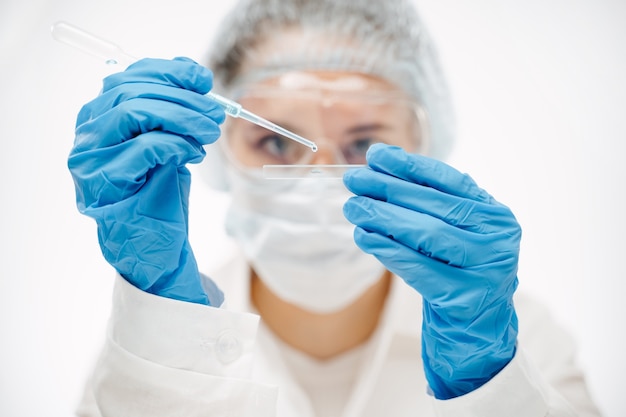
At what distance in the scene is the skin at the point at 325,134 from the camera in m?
1.66

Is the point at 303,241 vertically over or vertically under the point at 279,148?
under

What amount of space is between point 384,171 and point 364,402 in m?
0.88

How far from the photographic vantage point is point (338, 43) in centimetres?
Answer: 171

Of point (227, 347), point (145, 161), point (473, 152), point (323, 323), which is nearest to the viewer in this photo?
point (145, 161)

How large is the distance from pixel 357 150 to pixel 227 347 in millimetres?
802

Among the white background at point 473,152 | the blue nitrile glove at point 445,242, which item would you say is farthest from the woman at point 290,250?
the white background at point 473,152

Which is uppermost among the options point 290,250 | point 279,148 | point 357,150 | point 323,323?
point 357,150

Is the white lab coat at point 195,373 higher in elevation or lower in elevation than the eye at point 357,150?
lower

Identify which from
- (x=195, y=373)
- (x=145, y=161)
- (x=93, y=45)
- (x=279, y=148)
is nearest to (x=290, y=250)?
(x=279, y=148)

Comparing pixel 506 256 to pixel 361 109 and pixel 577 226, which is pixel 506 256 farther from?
pixel 577 226

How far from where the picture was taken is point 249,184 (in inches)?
67.5

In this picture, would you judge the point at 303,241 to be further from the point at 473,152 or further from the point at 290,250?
the point at 473,152

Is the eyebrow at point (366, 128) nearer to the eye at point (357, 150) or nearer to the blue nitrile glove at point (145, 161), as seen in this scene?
the eye at point (357, 150)

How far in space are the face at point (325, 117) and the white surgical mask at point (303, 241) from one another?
0.11 m
